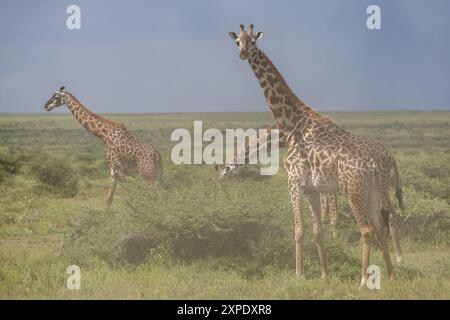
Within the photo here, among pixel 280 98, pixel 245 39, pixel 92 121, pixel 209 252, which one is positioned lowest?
pixel 209 252

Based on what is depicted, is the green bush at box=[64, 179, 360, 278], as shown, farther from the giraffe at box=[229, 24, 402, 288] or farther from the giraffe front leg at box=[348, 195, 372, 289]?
the giraffe front leg at box=[348, 195, 372, 289]

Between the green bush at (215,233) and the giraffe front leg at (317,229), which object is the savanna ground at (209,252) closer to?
the green bush at (215,233)

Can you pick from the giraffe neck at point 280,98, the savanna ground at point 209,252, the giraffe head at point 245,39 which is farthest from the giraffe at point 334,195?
the giraffe head at point 245,39

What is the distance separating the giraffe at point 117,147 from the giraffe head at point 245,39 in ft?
20.2

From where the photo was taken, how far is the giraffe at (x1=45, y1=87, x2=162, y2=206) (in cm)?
1474

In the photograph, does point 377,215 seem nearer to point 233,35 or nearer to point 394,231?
point 394,231

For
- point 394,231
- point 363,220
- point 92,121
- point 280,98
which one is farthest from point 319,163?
point 92,121

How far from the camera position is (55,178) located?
64.9 ft

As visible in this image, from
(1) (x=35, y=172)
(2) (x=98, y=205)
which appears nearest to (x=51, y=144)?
(1) (x=35, y=172)

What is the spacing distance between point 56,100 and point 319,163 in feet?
28.2

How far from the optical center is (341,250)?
9539mm

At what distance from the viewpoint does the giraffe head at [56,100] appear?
15469 mm

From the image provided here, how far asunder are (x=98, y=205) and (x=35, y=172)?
15.1 ft
